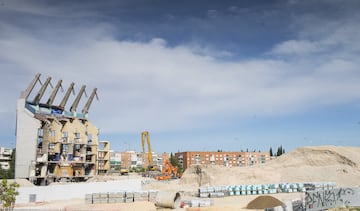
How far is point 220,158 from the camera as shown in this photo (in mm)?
173125

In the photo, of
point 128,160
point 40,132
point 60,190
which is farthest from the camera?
point 128,160

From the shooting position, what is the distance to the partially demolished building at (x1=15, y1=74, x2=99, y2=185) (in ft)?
225

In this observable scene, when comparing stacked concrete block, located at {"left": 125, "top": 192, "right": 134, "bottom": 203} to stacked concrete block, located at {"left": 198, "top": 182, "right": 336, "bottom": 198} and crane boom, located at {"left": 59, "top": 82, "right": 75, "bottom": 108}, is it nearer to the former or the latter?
stacked concrete block, located at {"left": 198, "top": 182, "right": 336, "bottom": 198}

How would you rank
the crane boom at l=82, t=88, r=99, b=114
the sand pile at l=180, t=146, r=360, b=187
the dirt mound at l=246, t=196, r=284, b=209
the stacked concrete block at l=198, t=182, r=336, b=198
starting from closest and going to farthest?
1. the dirt mound at l=246, t=196, r=284, b=209
2. the stacked concrete block at l=198, t=182, r=336, b=198
3. the sand pile at l=180, t=146, r=360, b=187
4. the crane boom at l=82, t=88, r=99, b=114

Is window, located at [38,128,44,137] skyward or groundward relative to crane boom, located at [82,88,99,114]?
groundward

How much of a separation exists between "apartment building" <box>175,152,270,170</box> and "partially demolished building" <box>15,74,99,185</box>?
90799mm

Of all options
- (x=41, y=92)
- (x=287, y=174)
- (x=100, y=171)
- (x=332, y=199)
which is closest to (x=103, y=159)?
(x=100, y=171)

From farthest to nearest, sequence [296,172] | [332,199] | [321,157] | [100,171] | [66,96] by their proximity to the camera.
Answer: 1. [100,171]
2. [66,96]
3. [321,157]
4. [296,172]
5. [332,199]

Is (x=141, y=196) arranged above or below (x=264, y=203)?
below

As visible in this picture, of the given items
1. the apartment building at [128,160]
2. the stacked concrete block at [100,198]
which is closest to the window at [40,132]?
the stacked concrete block at [100,198]

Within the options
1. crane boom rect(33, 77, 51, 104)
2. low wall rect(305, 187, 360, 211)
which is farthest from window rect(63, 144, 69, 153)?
low wall rect(305, 187, 360, 211)

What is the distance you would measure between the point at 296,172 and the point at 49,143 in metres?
54.6

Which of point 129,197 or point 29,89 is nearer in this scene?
point 129,197

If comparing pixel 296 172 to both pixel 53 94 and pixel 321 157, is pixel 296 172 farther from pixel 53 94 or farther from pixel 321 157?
pixel 53 94
